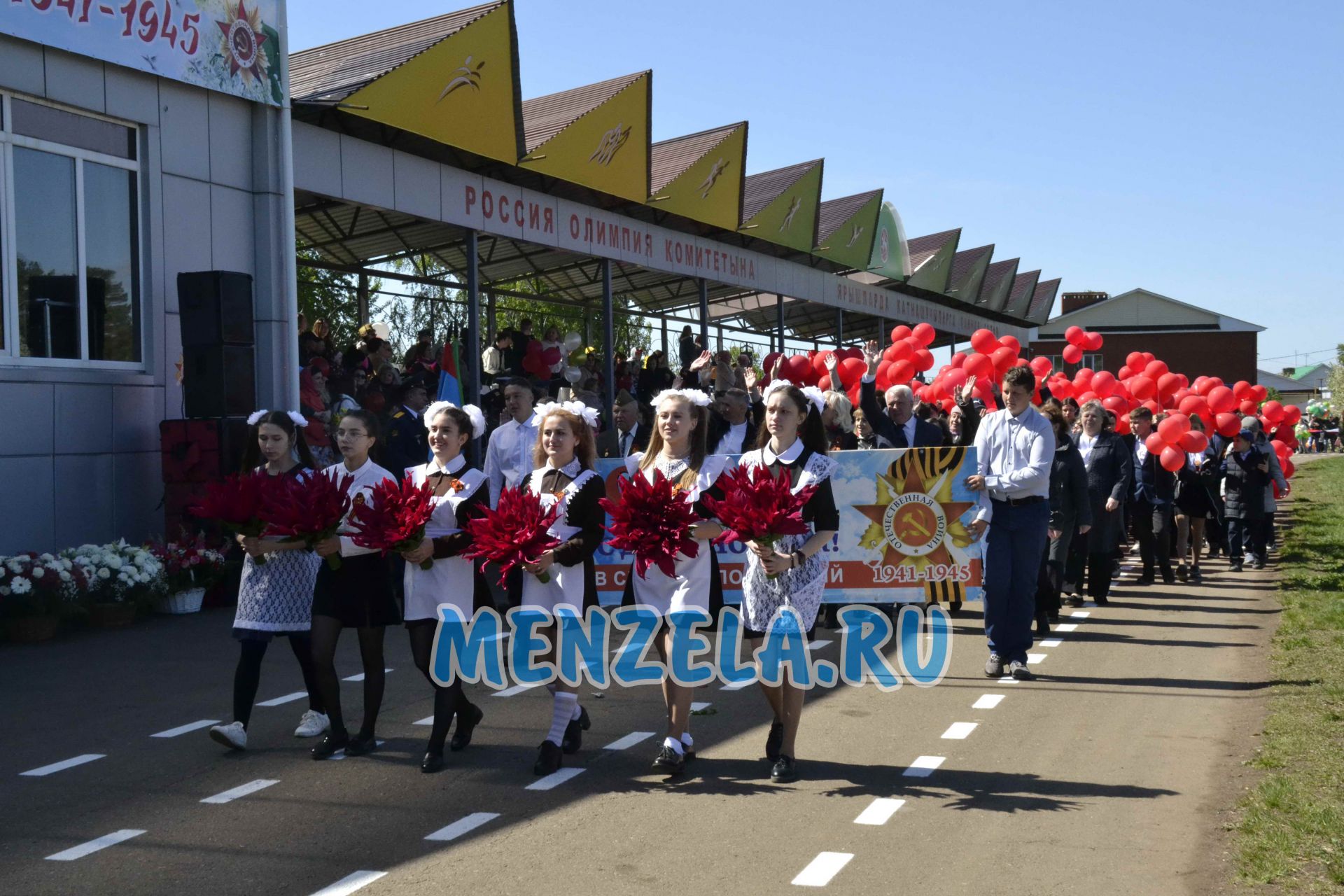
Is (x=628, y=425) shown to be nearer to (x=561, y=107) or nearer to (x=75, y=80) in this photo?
(x=75, y=80)

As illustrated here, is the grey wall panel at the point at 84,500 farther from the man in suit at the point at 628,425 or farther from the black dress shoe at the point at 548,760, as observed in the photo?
the black dress shoe at the point at 548,760

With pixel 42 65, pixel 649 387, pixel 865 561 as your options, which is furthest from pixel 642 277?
pixel 865 561

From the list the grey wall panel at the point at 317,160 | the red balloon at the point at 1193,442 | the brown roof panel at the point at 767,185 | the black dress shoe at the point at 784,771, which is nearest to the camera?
the black dress shoe at the point at 784,771

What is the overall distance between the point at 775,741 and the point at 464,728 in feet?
5.23

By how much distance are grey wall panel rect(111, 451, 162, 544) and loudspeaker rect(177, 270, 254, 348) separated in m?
1.25

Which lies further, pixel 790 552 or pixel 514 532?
pixel 790 552

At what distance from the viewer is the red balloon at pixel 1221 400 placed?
1695cm

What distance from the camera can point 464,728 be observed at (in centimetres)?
681

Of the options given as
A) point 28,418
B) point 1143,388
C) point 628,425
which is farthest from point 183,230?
point 1143,388

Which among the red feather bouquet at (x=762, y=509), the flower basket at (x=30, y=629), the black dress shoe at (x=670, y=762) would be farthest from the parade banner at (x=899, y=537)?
the flower basket at (x=30, y=629)

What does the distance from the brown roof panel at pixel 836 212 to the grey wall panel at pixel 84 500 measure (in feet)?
57.2

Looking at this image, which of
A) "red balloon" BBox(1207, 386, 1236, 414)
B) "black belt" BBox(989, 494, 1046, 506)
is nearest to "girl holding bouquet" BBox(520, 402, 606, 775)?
"black belt" BBox(989, 494, 1046, 506)

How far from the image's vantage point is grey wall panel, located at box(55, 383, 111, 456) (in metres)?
12.5

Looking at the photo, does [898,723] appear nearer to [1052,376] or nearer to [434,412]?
[434,412]
